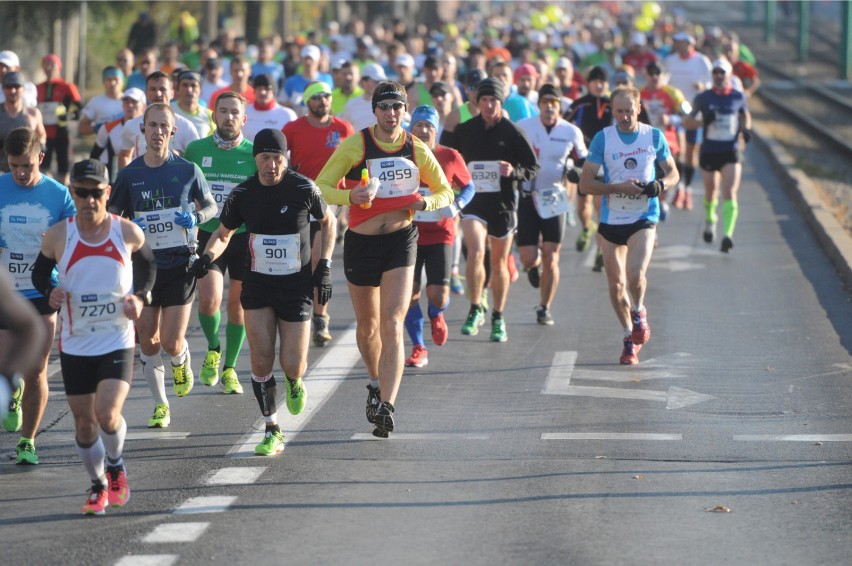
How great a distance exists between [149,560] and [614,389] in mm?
4885

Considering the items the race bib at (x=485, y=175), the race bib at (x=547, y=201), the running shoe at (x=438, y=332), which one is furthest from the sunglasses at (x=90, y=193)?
the race bib at (x=547, y=201)

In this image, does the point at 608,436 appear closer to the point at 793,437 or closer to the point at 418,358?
the point at 793,437

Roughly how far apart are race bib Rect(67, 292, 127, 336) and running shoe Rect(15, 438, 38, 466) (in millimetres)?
1381

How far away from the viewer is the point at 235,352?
37.5 ft

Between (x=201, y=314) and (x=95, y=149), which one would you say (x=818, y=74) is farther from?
(x=201, y=314)

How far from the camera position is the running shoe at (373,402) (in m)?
9.91

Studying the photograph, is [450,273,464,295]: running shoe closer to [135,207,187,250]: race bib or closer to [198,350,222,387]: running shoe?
[198,350,222,387]: running shoe

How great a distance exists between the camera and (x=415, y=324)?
492 inches

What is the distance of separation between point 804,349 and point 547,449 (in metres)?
4.17

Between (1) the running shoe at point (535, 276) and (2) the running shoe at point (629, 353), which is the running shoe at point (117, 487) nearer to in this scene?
(2) the running shoe at point (629, 353)

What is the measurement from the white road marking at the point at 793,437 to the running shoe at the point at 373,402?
208cm

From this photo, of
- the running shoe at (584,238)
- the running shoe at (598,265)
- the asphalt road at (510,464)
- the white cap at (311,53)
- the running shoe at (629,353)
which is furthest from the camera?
the white cap at (311,53)

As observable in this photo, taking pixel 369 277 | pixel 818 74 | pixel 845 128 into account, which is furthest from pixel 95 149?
pixel 818 74

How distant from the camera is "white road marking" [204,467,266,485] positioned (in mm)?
8758
